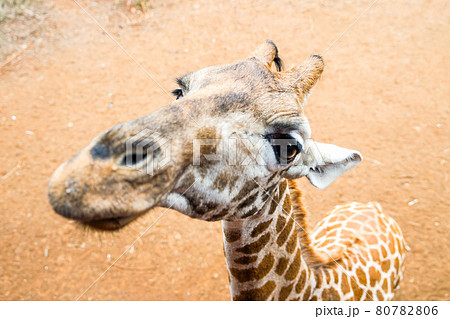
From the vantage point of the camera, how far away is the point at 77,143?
266 inches

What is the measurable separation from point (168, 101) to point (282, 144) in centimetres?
561

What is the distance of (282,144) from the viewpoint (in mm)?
2291

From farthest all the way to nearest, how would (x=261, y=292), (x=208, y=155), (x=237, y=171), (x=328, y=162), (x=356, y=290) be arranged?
(x=356, y=290), (x=261, y=292), (x=328, y=162), (x=237, y=171), (x=208, y=155)

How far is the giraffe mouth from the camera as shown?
5.86 ft

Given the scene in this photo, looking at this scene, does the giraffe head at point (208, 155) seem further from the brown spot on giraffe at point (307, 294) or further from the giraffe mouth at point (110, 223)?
the brown spot on giraffe at point (307, 294)

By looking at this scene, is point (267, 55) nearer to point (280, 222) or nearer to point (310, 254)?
point (280, 222)

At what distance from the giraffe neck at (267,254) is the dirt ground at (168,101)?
961 millimetres

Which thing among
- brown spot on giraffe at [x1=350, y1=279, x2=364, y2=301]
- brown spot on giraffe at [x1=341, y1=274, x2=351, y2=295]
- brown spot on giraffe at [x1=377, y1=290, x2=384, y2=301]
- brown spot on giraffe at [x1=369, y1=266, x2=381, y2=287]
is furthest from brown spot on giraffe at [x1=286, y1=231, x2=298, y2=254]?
brown spot on giraffe at [x1=377, y1=290, x2=384, y2=301]

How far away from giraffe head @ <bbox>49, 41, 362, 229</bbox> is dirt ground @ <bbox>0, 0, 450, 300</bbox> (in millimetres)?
1108

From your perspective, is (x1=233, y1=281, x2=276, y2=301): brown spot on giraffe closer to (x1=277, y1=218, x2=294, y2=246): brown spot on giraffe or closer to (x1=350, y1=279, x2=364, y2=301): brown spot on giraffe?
(x1=277, y1=218, x2=294, y2=246): brown spot on giraffe

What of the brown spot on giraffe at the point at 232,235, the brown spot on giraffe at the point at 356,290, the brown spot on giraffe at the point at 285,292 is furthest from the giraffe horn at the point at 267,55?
the brown spot on giraffe at the point at 356,290

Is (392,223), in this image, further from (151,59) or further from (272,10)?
(272,10)

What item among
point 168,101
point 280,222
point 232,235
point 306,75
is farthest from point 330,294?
point 168,101
